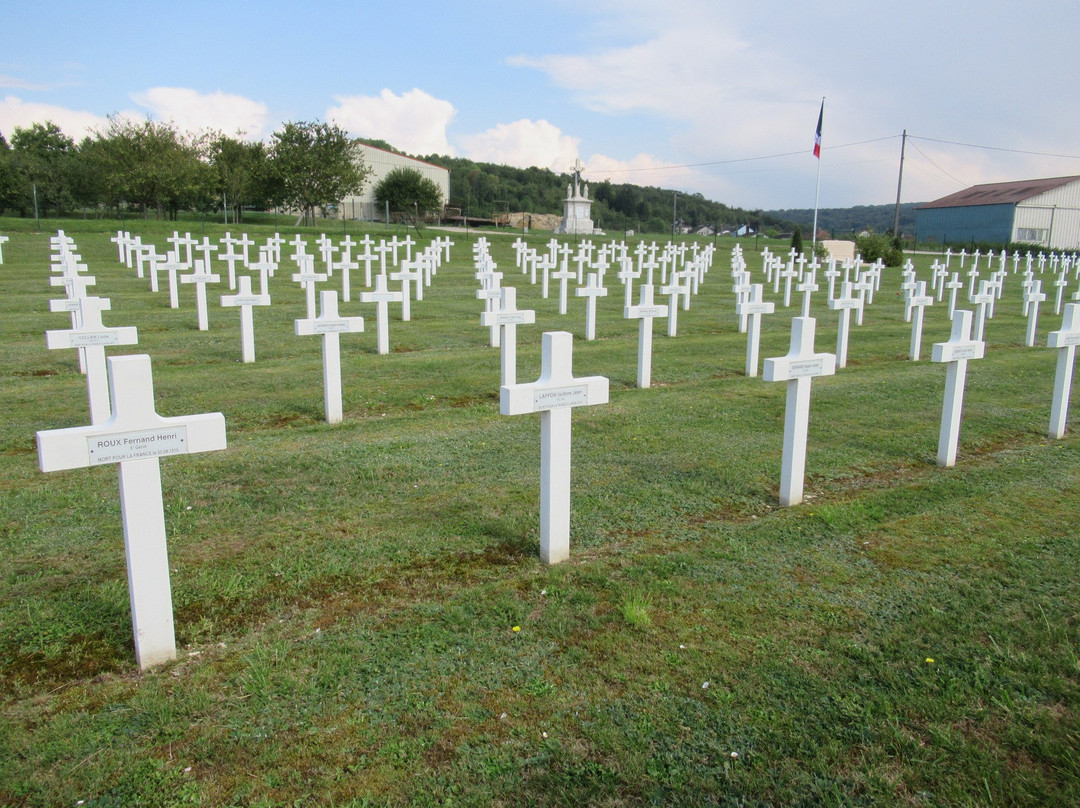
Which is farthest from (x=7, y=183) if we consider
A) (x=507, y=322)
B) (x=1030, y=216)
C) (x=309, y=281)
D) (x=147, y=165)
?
(x=1030, y=216)

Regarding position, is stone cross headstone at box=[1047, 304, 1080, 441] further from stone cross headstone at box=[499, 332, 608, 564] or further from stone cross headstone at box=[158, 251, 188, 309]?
stone cross headstone at box=[158, 251, 188, 309]

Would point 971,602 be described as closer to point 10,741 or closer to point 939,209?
point 10,741

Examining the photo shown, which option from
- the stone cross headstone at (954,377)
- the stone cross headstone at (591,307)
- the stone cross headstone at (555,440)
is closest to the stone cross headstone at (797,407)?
the stone cross headstone at (954,377)

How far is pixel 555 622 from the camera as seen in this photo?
373cm

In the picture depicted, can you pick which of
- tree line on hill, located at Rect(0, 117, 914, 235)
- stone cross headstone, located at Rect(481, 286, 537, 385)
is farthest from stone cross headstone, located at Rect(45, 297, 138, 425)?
tree line on hill, located at Rect(0, 117, 914, 235)

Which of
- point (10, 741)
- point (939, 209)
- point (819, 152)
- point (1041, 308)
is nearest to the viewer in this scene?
point (10, 741)

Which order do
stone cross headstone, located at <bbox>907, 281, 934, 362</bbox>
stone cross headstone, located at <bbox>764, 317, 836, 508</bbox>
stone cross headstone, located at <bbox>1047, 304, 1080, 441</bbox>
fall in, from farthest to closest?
stone cross headstone, located at <bbox>907, 281, 934, 362</bbox>
stone cross headstone, located at <bbox>1047, 304, 1080, 441</bbox>
stone cross headstone, located at <bbox>764, 317, 836, 508</bbox>

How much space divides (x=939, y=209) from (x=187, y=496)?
2918 inches

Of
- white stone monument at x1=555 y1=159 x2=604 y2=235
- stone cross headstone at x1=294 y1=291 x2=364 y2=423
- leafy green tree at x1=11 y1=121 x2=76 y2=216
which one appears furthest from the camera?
white stone monument at x1=555 y1=159 x2=604 y2=235

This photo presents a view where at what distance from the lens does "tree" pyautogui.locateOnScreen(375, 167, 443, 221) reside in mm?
62281

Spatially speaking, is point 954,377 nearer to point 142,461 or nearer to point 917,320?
point 142,461

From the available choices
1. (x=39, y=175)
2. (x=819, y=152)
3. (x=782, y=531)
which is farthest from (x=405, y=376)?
(x=39, y=175)

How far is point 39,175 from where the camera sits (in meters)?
51.6

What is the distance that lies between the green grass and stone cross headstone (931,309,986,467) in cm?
25
